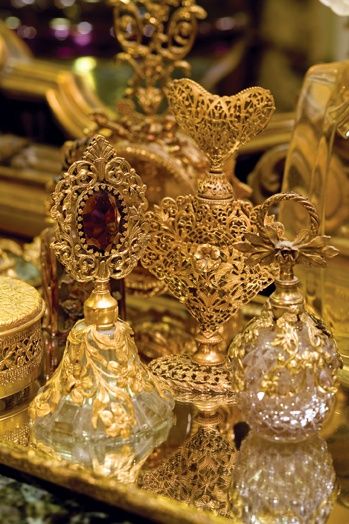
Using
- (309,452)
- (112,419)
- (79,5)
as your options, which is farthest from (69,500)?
(79,5)

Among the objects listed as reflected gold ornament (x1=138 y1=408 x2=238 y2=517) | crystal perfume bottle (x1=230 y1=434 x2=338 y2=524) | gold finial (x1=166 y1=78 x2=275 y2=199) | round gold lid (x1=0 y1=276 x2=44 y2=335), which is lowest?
reflected gold ornament (x1=138 y1=408 x2=238 y2=517)

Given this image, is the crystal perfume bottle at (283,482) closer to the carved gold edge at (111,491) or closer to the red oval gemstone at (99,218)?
the carved gold edge at (111,491)

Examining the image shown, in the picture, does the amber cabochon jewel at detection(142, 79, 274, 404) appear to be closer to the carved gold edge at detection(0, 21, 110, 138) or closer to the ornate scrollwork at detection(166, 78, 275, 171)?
the ornate scrollwork at detection(166, 78, 275, 171)

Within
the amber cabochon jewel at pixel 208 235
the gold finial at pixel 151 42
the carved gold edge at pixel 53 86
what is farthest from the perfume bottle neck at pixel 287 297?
the carved gold edge at pixel 53 86

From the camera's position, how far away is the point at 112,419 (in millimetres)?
770

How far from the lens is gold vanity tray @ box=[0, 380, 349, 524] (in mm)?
710

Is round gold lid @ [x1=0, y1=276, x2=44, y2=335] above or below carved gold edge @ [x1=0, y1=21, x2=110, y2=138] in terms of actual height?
above

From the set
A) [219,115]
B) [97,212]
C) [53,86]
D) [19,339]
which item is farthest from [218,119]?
[53,86]

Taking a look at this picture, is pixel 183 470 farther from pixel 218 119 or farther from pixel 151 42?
pixel 151 42

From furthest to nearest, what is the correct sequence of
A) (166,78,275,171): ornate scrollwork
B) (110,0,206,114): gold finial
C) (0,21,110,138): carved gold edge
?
(0,21,110,138): carved gold edge, (110,0,206,114): gold finial, (166,78,275,171): ornate scrollwork

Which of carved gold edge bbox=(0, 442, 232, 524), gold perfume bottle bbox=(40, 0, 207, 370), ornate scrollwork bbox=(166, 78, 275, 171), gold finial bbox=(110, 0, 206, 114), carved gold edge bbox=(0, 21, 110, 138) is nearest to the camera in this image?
carved gold edge bbox=(0, 442, 232, 524)

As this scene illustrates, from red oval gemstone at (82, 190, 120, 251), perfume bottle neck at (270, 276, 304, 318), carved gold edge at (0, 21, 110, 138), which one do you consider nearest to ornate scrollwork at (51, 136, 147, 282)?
red oval gemstone at (82, 190, 120, 251)

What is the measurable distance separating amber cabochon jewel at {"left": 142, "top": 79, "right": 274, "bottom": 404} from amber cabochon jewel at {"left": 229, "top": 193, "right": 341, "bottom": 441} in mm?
88

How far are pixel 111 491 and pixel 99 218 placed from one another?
7.5 inches
